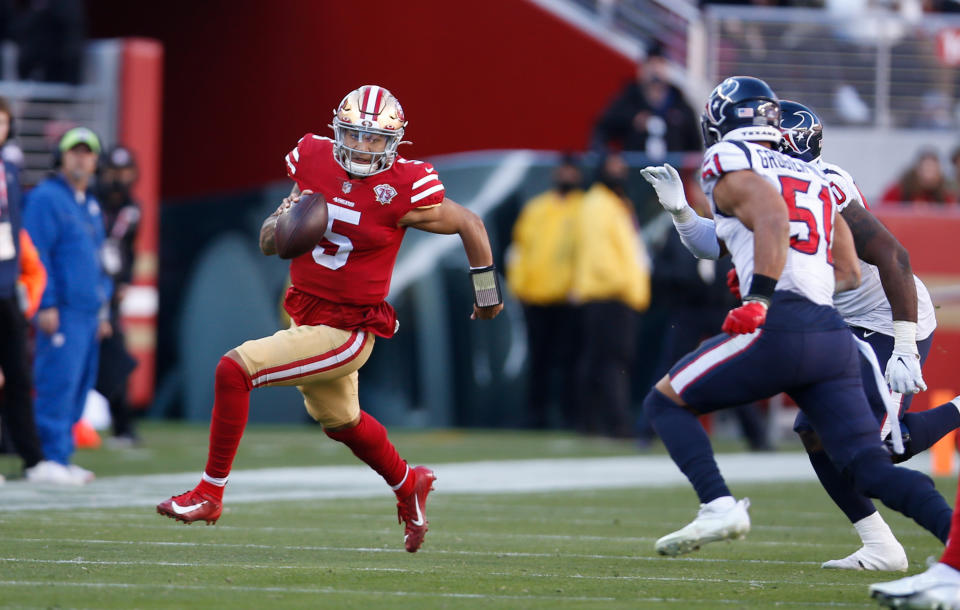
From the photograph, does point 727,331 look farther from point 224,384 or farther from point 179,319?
point 179,319

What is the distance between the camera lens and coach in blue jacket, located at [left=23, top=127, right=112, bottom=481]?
33.4 feet

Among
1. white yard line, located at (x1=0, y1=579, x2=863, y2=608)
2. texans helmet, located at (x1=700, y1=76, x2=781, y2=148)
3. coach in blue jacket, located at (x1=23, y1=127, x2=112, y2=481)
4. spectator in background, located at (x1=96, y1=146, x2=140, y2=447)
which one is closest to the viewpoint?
white yard line, located at (x1=0, y1=579, x2=863, y2=608)

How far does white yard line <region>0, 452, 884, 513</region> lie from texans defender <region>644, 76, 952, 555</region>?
11.9 ft

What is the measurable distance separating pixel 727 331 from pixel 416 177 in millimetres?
1679

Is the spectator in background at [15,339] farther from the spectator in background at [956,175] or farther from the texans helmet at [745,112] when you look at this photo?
the spectator in background at [956,175]

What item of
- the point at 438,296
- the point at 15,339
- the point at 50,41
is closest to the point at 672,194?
the point at 15,339

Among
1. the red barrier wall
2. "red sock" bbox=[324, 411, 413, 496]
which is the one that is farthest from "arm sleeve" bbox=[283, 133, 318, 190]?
the red barrier wall

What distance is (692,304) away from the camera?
42.7ft

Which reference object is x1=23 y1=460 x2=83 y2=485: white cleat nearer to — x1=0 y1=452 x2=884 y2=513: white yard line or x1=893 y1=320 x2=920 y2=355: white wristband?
x1=0 y1=452 x2=884 y2=513: white yard line

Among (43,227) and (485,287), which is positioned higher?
(485,287)

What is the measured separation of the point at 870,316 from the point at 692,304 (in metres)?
6.14

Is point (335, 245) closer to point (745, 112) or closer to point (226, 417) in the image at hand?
point (226, 417)

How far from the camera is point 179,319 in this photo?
18.4m

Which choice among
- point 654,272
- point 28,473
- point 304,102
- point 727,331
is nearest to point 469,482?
point 28,473
